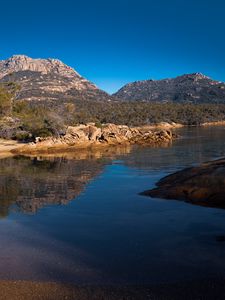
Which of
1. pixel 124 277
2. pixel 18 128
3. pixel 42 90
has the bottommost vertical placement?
pixel 124 277

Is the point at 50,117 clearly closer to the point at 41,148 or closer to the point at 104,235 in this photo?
the point at 41,148

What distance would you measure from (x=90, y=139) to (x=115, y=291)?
47.9m

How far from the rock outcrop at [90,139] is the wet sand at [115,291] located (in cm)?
4022

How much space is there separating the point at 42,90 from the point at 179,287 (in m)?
167

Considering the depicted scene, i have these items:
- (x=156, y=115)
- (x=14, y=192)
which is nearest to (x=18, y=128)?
(x=14, y=192)

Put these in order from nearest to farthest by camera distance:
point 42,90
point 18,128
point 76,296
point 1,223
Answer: point 76,296 → point 1,223 → point 18,128 → point 42,90

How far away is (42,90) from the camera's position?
170 m

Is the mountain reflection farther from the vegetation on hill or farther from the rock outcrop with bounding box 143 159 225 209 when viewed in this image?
the vegetation on hill

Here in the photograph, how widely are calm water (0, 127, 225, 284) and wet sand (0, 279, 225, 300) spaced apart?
0.48m

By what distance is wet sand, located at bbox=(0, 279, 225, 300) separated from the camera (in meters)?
7.90

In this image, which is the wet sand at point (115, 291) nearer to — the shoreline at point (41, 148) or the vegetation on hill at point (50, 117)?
the shoreline at point (41, 148)

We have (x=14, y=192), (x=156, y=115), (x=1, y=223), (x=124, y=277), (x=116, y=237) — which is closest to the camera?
(x=124, y=277)

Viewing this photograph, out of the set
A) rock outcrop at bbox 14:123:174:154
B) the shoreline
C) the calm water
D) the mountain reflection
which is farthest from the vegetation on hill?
the calm water

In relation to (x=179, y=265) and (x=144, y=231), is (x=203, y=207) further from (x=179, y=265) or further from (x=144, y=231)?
(x=179, y=265)
